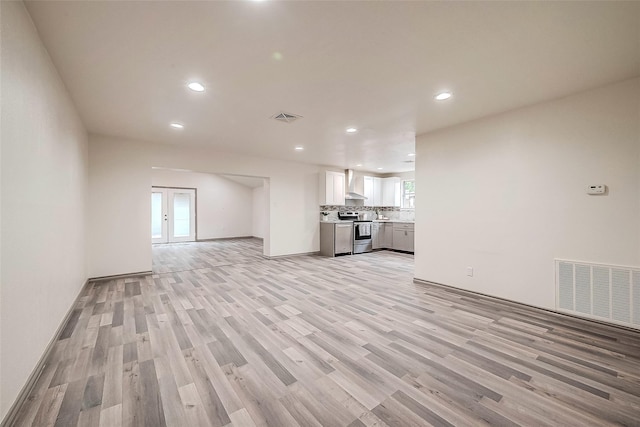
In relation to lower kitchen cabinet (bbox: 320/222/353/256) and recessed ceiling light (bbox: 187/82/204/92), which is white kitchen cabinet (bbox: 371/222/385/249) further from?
recessed ceiling light (bbox: 187/82/204/92)

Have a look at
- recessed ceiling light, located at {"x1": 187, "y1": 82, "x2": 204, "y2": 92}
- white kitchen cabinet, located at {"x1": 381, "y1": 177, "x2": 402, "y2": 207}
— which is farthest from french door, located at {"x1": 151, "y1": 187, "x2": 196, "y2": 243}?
recessed ceiling light, located at {"x1": 187, "y1": 82, "x2": 204, "y2": 92}

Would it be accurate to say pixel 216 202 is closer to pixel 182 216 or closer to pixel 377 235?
pixel 182 216

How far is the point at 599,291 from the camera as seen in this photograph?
2701 mm

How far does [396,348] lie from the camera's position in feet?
7.50

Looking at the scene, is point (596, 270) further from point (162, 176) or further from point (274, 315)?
point (162, 176)

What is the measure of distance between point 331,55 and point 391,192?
691 centimetres

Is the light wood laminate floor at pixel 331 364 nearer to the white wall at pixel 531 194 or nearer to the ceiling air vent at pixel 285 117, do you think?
the white wall at pixel 531 194

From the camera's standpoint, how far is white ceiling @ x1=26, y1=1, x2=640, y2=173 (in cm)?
169

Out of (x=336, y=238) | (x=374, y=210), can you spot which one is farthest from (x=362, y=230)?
(x=374, y=210)

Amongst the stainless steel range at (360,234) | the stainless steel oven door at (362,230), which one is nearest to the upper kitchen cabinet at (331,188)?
the stainless steel range at (360,234)

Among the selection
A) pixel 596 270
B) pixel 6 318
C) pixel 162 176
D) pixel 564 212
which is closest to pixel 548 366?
pixel 596 270

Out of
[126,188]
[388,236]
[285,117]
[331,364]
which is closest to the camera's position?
[331,364]

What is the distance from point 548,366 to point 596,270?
4.78 ft

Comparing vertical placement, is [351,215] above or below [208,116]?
below
